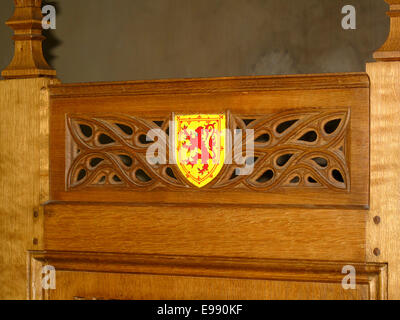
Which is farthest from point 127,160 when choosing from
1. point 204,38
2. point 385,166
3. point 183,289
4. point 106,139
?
point 385,166

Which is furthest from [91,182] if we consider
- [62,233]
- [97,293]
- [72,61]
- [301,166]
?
[72,61]

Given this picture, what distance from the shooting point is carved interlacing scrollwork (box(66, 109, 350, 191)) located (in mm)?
1293

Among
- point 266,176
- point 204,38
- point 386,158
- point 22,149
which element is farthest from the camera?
point 204,38

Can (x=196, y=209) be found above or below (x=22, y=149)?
below

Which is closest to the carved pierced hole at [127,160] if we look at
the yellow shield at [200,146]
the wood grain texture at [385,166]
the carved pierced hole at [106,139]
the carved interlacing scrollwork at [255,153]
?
the carved pierced hole at [106,139]

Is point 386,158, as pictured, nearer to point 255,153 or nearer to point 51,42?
point 255,153

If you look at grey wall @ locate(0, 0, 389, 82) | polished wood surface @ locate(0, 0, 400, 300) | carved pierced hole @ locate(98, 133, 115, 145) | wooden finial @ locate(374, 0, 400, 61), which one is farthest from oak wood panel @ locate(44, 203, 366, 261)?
grey wall @ locate(0, 0, 389, 82)

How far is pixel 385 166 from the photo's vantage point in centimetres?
125

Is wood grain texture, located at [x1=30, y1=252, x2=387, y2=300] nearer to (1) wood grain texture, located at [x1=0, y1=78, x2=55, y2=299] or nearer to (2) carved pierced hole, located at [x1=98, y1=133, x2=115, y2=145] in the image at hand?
→ (1) wood grain texture, located at [x1=0, y1=78, x2=55, y2=299]

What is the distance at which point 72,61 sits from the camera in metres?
2.20

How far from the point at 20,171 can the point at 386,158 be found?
79cm

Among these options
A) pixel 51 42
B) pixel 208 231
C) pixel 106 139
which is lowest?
pixel 208 231

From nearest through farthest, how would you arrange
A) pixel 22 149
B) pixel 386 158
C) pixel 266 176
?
1. pixel 386 158
2. pixel 22 149
3. pixel 266 176

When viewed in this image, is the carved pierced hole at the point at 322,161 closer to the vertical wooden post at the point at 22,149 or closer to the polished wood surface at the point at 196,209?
the polished wood surface at the point at 196,209
